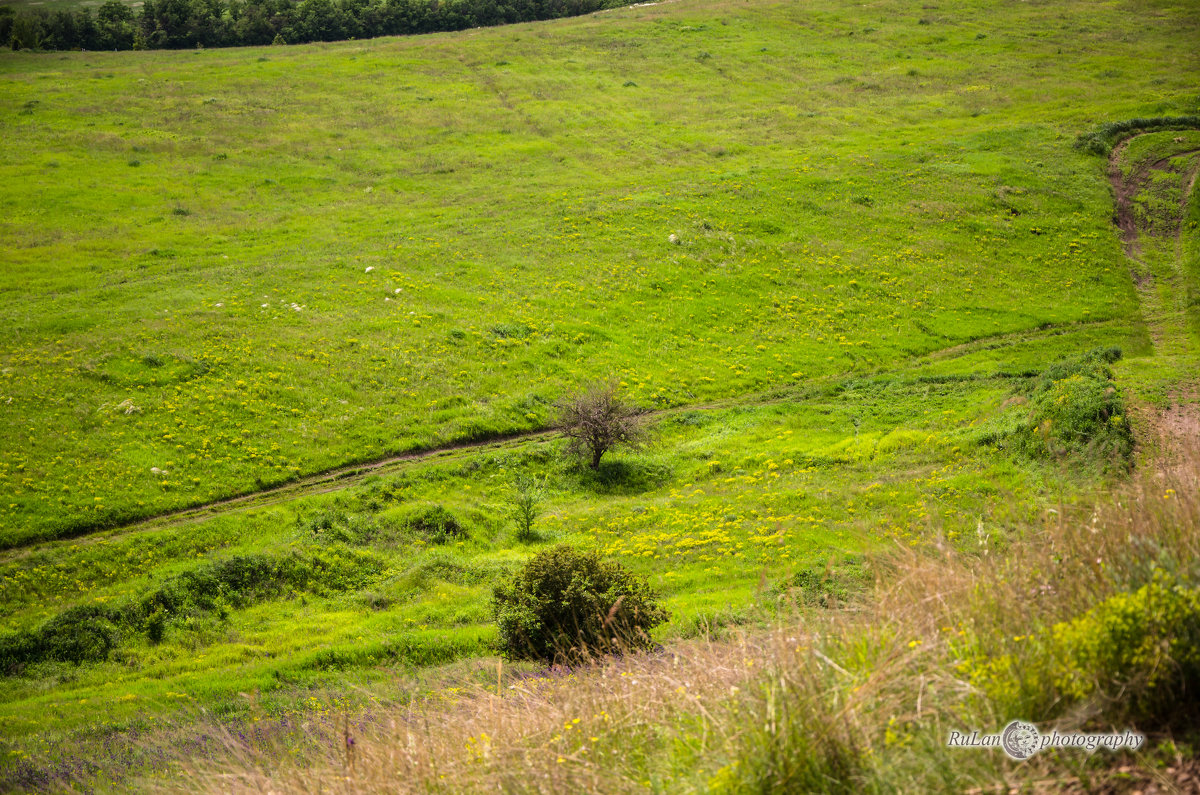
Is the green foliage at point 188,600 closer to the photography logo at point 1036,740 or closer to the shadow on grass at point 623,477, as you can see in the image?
the shadow on grass at point 623,477

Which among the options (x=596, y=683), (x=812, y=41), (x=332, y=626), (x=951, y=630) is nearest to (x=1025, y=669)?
(x=951, y=630)

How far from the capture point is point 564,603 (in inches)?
685

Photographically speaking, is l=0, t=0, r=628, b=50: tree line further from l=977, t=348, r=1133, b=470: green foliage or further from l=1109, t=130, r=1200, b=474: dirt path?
l=977, t=348, r=1133, b=470: green foliage

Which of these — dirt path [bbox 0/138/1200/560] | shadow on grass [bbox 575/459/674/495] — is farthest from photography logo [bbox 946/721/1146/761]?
shadow on grass [bbox 575/459/674/495]

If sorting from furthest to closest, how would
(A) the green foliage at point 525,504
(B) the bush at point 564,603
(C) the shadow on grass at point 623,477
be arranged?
1. (C) the shadow on grass at point 623,477
2. (A) the green foliage at point 525,504
3. (B) the bush at point 564,603

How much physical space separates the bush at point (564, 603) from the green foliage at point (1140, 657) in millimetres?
11310

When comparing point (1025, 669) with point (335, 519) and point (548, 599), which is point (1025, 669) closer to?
point (548, 599)

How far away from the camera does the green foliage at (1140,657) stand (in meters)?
5.87

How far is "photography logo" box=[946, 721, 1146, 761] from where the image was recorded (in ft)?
19.0

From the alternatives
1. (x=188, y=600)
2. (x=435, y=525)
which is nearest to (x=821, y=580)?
(x=435, y=525)

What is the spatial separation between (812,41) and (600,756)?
115673mm

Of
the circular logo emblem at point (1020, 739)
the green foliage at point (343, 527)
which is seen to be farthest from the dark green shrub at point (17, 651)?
the circular logo emblem at point (1020, 739)

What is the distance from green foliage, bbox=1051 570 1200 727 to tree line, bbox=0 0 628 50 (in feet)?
434

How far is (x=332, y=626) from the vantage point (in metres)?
23.5
